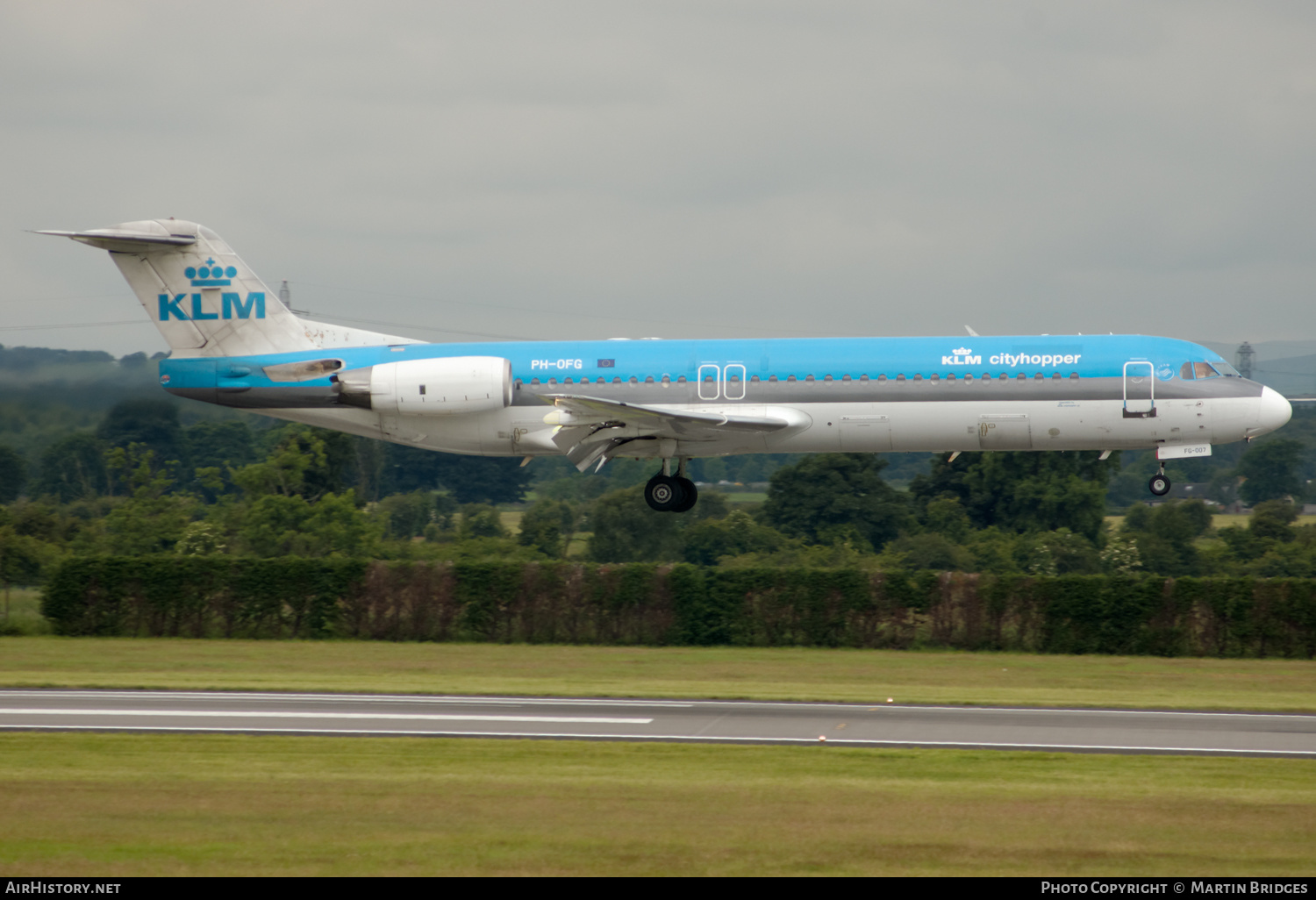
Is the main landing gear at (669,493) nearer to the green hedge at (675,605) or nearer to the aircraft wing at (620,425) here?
the aircraft wing at (620,425)

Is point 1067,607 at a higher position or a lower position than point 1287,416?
lower

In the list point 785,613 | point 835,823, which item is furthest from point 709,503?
point 835,823

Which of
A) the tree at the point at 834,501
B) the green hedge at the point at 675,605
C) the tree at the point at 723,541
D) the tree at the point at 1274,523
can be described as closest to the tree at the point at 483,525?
the tree at the point at 723,541

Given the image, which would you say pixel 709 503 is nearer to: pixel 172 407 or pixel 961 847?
pixel 172 407

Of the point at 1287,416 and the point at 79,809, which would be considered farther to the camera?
the point at 1287,416

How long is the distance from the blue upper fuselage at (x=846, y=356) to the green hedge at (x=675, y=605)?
32.0ft

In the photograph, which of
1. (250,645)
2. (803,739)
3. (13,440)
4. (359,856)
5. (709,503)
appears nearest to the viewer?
(359,856)

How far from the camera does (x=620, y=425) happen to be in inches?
1201

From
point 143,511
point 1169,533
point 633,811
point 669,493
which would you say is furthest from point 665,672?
point 1169,533

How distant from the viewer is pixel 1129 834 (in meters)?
14.4

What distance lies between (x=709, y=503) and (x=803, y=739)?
60.1 m

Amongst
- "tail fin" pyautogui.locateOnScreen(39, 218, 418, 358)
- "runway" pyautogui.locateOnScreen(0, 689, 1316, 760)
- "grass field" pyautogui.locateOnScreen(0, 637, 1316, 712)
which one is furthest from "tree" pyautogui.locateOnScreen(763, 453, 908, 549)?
"runway" pyautogui.locateOnScreen(0, 689, 1316, 760)

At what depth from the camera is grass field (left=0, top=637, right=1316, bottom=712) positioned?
87.6 ft

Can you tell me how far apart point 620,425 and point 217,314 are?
35.6 ft
